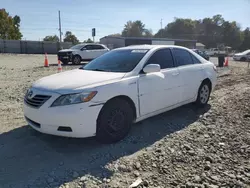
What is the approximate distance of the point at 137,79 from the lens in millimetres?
4059

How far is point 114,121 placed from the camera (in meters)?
3.75

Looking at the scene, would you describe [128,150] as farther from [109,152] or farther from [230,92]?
[230,92]

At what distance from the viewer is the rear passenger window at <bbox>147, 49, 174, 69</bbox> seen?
15.0ft

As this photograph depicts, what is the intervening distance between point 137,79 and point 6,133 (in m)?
2.48

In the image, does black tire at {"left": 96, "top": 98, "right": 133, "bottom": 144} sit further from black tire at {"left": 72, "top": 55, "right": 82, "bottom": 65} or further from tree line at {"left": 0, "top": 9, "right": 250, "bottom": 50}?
tree line at {"left": 0, "top": 9, "right": 250, "bottom": 50}

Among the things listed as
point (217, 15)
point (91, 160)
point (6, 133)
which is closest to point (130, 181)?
point (91, 160)

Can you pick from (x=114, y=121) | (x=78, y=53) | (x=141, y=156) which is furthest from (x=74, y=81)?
(x=78, y=53)

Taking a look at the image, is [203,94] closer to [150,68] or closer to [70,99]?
[150,68]

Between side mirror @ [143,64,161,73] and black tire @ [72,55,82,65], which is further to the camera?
black tire @ [72,55,82,65]

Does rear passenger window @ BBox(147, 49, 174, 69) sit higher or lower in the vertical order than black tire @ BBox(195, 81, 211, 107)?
higher

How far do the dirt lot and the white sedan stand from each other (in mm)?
309

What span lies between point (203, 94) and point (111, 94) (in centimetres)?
300

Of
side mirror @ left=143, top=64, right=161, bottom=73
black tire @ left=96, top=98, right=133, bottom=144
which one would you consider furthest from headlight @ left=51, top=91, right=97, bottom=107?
side mirror @ left=143, top=64, right=161, bottom=73

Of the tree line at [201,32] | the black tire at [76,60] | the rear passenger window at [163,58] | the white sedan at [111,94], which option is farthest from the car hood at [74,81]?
the tree line at [201,32]
